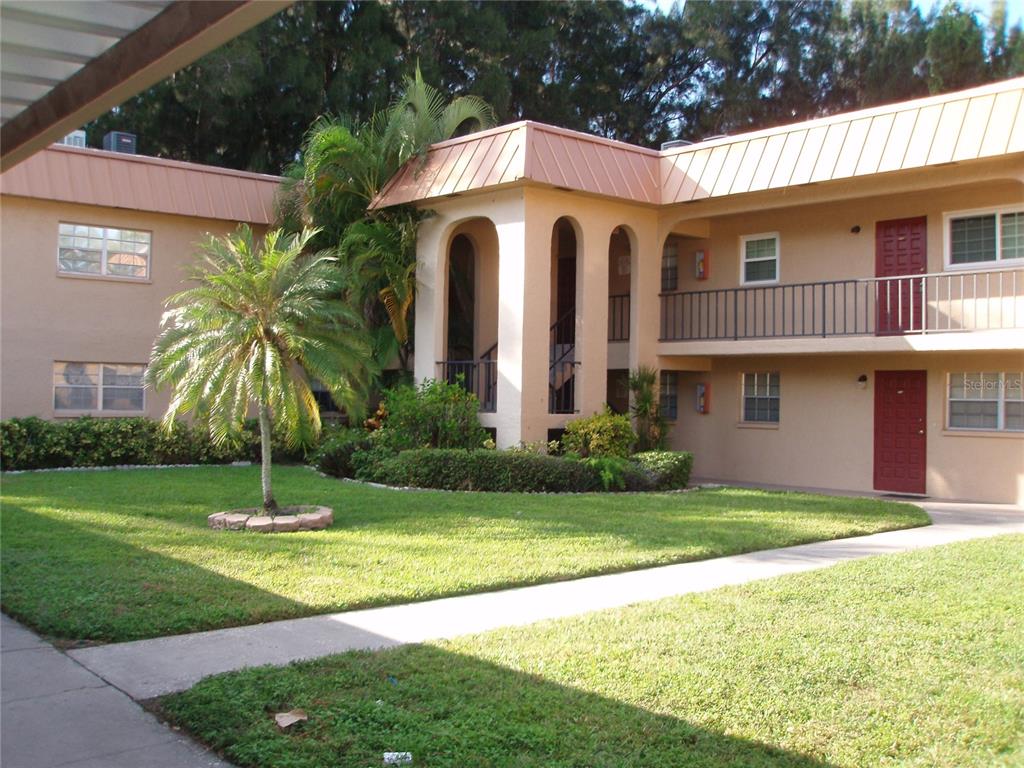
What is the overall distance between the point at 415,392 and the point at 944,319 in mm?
9129

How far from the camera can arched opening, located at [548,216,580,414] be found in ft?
61.5

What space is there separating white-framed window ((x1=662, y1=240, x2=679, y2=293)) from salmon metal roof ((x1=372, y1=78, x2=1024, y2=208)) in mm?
2560

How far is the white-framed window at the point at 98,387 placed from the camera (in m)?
19.3

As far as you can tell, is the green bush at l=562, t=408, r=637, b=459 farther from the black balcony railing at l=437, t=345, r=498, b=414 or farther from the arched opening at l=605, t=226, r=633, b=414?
the arched opening at l=605, t=226, r=633, b=414

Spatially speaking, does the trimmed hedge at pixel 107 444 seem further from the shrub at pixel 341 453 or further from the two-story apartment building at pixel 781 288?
the two-story apartment building at pixel 781 288

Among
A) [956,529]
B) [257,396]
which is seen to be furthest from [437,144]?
[956,529]

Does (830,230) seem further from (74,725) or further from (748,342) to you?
(74,725)

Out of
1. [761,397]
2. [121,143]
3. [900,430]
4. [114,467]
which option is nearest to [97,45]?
[114,467]

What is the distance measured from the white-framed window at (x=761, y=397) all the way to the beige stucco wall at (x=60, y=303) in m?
11.3

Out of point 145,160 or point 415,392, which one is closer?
point 415,392

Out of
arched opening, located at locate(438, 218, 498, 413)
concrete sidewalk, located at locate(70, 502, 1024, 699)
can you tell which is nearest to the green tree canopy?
arched opening, located at locate(438, 218, 498, 413)

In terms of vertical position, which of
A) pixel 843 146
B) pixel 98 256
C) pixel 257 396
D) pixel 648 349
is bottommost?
pixel 257 396

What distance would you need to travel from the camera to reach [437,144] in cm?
1866

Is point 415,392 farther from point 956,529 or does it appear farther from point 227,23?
point 227,23
